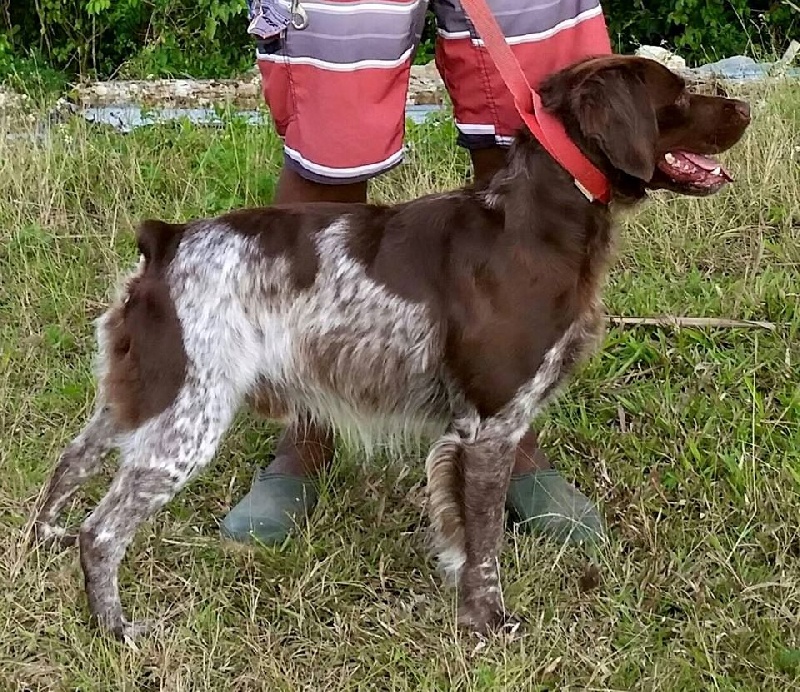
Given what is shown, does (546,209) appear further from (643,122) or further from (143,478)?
(143,478)

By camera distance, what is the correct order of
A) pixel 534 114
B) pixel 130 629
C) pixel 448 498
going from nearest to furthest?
1. pixel 534 114
2. pixel 130 629
3. pixel 448 498

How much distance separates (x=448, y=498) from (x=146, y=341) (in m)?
0.95

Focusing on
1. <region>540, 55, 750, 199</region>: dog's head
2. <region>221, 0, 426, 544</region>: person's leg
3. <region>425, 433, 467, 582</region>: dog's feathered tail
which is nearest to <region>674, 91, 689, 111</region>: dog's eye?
<region>540, 55, 750, 199</region>: dog's head

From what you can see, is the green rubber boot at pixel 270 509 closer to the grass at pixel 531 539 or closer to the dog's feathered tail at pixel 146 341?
the grass at pixel 531 539

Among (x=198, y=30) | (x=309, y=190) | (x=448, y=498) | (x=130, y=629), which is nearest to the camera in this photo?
(x=130, y=629)

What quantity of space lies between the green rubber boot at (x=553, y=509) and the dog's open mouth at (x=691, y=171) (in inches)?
41.1

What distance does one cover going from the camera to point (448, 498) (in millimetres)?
3201

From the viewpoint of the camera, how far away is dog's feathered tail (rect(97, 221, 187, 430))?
9.82ft

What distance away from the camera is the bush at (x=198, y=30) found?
31.1 ft

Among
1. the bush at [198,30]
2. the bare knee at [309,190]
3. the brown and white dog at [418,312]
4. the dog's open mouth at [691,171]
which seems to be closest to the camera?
the brown and white dog at [418,312]

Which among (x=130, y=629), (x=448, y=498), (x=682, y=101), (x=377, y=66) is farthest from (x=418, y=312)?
(x=130, y=629)

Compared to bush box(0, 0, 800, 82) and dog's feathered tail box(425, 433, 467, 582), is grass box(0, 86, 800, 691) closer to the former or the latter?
dog's feathered tail box(425, 433, 467, 582)

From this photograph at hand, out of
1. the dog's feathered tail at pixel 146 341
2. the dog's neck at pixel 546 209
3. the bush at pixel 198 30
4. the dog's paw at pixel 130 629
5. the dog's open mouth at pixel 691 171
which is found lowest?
the bush at pixel 198 30

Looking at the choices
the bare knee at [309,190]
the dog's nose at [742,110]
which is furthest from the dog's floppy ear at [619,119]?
the bare knee at [309,190]
